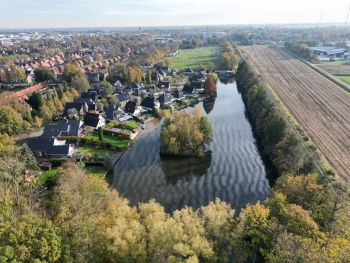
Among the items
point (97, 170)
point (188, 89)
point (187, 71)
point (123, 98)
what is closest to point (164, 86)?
point (188, 89)

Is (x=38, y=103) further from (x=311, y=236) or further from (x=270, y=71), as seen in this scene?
(x=270, y=71)

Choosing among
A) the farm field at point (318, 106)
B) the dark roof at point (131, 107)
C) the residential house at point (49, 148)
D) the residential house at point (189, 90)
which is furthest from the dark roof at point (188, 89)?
the residential house at point (49, 148)

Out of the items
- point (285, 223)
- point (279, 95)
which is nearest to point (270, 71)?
point (279, 95)

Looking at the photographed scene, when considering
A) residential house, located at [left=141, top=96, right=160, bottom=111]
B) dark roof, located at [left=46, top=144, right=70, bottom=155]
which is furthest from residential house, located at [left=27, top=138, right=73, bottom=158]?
residential house, located at [left=141, top=96, right=160, bottom=111]

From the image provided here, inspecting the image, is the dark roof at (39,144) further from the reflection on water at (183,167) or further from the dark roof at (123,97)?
the dark roof at (123,97)

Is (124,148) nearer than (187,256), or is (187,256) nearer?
(187,256)

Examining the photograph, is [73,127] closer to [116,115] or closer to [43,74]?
[116,115]
